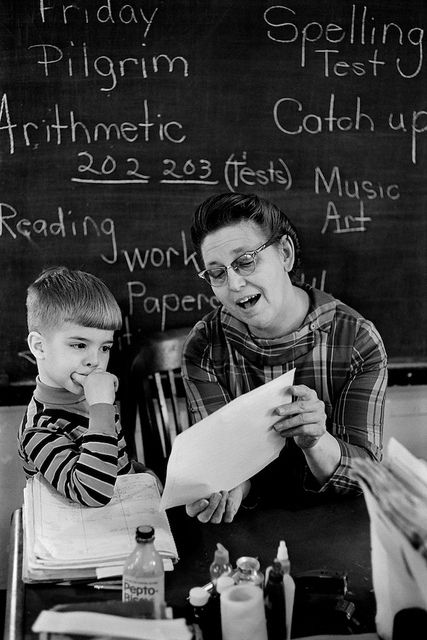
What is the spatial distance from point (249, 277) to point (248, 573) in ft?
2.51

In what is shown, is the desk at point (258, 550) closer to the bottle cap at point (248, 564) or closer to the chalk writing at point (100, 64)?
the bottle cap at point (248, 564)

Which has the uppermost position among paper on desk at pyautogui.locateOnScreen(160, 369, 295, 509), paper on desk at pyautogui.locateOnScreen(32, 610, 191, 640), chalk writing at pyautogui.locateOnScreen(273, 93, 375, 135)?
chalk writing at pyautogui.locateOnScreen(273, 93, 375, 135)

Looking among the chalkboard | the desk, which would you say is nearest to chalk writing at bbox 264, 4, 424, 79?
the chalkboard

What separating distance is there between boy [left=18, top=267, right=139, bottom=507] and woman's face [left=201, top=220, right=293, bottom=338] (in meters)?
0.28

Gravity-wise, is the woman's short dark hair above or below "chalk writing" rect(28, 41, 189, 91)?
below

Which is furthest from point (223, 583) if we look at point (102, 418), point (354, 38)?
point (354, 38)

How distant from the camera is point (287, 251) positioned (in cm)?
186

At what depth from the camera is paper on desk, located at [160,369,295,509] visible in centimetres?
137

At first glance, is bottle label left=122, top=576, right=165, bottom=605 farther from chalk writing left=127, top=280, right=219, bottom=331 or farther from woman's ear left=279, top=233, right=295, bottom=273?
chalk writing left=127, top=280, right=219, bottom=331

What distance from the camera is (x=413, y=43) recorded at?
8.06 ft

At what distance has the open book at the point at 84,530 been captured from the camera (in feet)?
4.19

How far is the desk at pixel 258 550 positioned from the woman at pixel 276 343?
12 centimetres

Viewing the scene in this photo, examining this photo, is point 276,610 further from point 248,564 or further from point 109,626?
point 109,626

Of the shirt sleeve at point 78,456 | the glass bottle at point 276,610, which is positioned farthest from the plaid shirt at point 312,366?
the glass bottle at point 276,610
